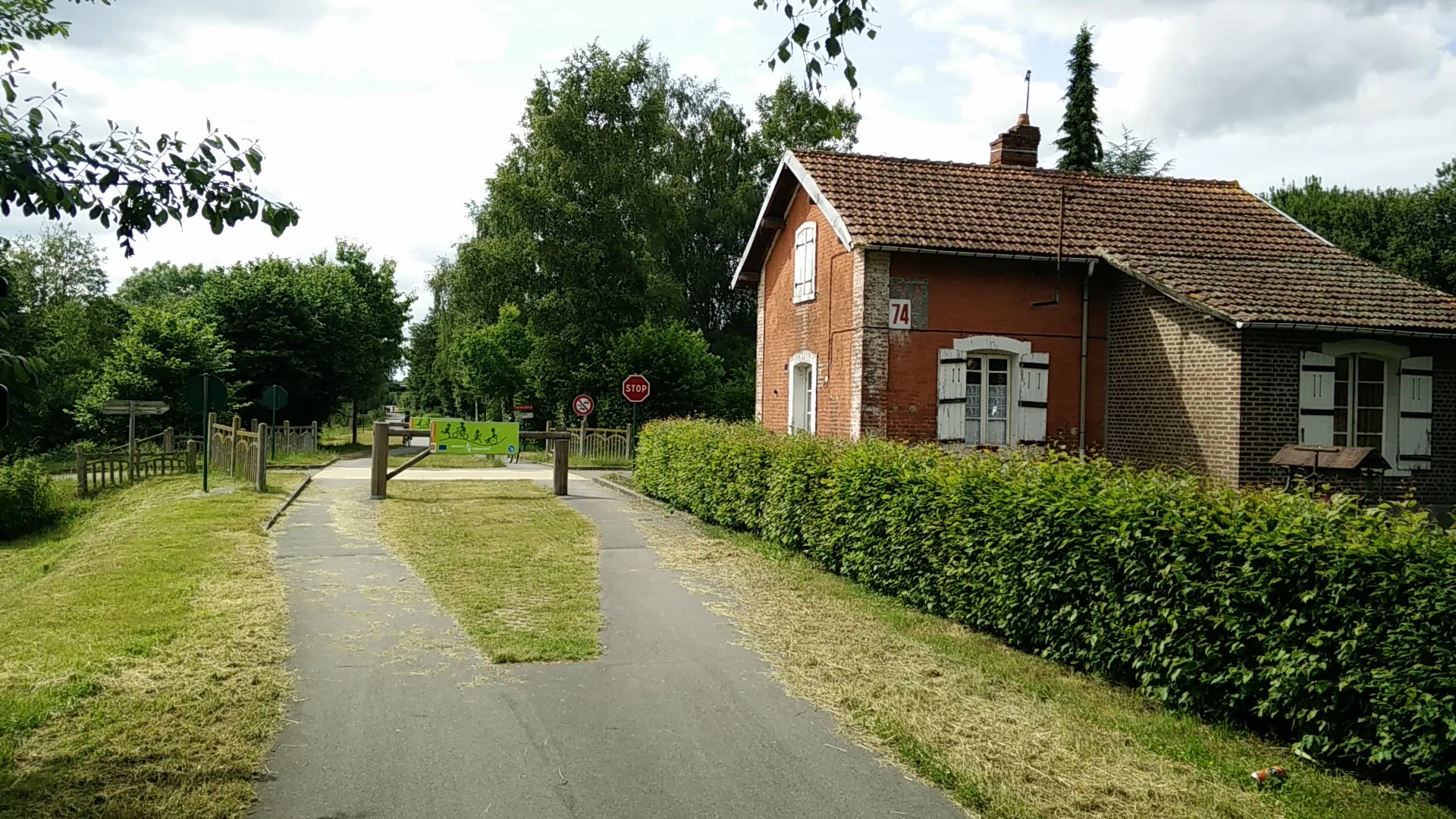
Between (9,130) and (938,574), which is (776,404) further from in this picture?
(9,130)

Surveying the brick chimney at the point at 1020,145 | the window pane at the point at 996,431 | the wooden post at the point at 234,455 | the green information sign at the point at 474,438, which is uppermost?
the brick chimney at the point at 1020,145

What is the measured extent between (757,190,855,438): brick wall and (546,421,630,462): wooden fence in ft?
34.5

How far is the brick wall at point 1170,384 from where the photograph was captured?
15.5m

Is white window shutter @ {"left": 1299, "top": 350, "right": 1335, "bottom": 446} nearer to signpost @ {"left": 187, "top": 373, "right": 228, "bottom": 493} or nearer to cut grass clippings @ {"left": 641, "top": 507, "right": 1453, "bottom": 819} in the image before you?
cut grass clippings @ {"left": 641, "top": 507, "right": 1453, "bottom": 819}

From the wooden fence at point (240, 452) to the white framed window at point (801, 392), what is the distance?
1034cm

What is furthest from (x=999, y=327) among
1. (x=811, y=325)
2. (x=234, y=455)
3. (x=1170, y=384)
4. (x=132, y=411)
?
(x=132, y=411)

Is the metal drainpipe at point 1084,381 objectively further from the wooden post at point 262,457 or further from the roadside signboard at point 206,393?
the roadside signboard at point 206,393

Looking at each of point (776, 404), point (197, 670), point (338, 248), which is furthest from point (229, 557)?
point (338, 248)

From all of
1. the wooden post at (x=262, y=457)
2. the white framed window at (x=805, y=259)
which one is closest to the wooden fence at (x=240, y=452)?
the wooden post at (x=262, y=457)

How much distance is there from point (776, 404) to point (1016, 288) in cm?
622

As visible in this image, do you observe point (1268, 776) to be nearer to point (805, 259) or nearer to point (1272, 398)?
point (1272, 398)

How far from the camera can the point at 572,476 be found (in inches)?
1072

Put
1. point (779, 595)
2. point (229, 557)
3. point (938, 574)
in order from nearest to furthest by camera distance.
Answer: point (938, 574) → point (779, 595) → point (229, 557)

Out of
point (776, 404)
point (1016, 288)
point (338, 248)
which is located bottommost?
point (776, 404)
